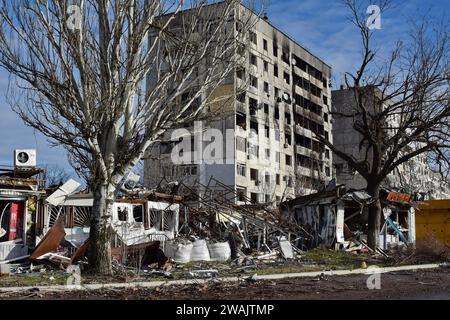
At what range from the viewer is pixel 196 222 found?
953 inches

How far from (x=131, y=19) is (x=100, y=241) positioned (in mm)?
5928

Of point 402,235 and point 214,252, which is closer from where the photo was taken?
point 214,252

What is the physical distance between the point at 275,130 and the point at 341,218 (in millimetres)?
45188

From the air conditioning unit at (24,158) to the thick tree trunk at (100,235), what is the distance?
8239 millimetres

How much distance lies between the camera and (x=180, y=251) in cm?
1939

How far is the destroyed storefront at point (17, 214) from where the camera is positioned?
19469 mm

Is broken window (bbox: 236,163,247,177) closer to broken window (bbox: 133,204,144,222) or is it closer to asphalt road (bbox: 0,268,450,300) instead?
broken window (bbox: 133,204,144,222)

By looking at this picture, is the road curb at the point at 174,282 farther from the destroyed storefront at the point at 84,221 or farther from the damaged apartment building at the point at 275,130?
the damaged apartment building at the point at 275,130

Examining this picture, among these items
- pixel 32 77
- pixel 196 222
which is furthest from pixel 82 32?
pixel 196 222

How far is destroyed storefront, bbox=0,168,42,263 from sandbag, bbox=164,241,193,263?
5.11 meters

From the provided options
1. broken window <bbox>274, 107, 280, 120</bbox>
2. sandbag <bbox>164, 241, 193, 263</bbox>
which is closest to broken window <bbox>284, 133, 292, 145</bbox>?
broken window <bbox>274, 107, 280, 120</bbox>

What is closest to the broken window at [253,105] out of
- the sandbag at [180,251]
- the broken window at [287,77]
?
the broken window at [287,77]

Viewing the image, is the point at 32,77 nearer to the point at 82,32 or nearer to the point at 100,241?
the point at 82,32

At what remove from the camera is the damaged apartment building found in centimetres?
5853
